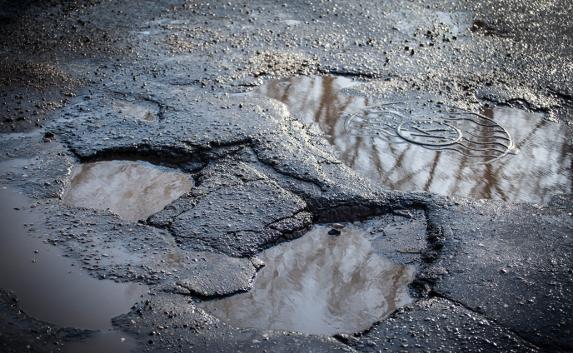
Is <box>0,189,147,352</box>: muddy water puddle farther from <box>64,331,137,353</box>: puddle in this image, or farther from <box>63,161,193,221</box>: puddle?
<box>63,161,193,221</box>: puddle

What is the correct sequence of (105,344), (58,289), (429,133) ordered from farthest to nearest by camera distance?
(429,133) < (58,289) < (105,344)

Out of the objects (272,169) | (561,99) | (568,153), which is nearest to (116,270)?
(272,169)

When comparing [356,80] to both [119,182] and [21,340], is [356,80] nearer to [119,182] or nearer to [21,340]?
[119,182]

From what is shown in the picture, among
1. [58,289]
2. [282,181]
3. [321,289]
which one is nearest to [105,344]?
[58,289]

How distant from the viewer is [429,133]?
553 cm

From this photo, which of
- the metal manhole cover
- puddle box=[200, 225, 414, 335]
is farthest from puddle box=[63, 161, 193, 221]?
the metal manhole cover

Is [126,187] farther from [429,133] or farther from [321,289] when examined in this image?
[429,133]

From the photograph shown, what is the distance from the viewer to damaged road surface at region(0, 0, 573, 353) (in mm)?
3762

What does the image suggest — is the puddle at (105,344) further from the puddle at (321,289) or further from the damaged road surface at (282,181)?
the puddle at (321,289)

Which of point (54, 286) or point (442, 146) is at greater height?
point (442, 146)

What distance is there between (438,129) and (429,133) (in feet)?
0.35

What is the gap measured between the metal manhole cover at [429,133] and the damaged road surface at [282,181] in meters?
0.02

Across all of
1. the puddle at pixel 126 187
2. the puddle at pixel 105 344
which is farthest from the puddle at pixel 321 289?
the puddle at pixel 126 187

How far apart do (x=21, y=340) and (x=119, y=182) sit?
1524 millimetres
